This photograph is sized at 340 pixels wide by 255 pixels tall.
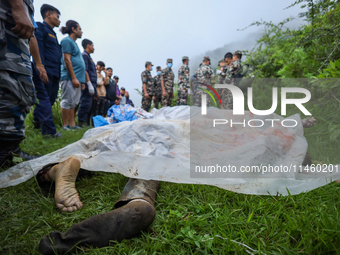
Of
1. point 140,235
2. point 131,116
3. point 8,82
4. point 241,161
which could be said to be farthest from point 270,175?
point 131,116

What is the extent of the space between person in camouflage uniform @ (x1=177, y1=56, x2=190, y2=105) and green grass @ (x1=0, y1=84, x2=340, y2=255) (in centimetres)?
594

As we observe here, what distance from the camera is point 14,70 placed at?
1350 mm

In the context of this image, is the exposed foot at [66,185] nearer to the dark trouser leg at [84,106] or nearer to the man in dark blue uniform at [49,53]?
the man in dark blue uniform at [49,53]

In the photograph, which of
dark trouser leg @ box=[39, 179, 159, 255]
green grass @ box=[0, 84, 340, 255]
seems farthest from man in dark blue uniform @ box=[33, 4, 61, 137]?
dark trouser leg @ box=[39, 179, 159, 255]

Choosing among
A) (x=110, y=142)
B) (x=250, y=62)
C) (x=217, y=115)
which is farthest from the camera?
(x=250, y=62)

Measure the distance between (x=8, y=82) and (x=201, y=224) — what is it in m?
1.52

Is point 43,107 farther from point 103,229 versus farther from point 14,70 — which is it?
point 103,229

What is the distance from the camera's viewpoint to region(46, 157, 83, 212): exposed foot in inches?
42.5

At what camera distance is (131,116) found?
3.23 m

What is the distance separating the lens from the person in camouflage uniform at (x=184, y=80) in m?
7.06

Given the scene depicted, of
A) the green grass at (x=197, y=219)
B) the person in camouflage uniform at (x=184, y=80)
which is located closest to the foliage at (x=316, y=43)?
the green grass at (x=197, y=219)

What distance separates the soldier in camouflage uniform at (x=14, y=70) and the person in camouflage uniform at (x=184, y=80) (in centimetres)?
578

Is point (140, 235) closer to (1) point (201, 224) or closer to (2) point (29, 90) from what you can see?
(1) point (201, 224)

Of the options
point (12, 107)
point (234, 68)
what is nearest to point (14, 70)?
point (12, 107)
